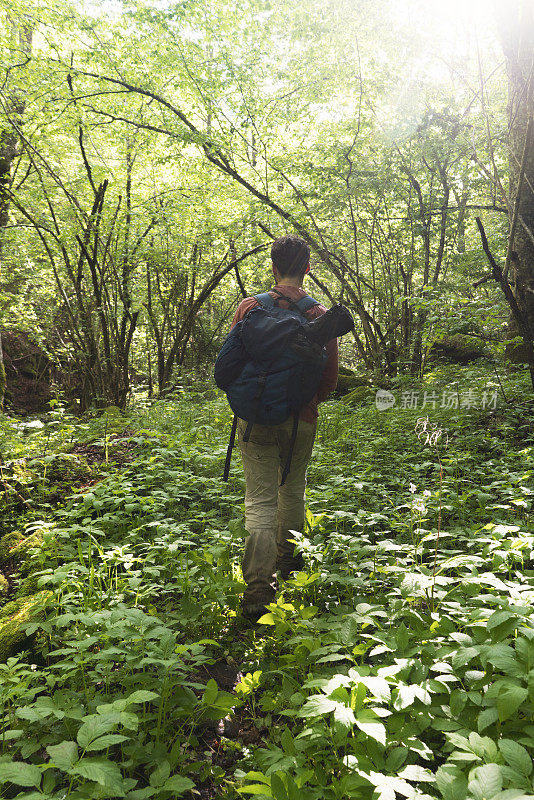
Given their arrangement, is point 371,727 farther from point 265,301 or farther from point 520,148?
point 520,148

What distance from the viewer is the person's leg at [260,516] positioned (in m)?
2.59

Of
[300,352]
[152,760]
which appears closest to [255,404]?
[300,352]

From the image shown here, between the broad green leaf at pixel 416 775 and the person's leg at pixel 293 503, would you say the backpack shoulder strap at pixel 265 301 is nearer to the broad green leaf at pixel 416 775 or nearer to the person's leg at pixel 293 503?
the person's leg at pixel 293 503

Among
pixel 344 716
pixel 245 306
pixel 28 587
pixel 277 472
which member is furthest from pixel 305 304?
pixel 28 587

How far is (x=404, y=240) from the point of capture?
10305mm

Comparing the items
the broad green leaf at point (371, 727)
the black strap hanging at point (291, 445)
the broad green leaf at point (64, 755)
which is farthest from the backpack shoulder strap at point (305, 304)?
the broad green leaf at point (64, 755)

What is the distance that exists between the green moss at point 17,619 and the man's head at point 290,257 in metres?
2.42

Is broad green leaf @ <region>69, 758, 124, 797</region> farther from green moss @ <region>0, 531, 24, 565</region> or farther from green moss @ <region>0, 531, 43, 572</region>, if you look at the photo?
green moss @ <region>0, 531, 24, 565</region>

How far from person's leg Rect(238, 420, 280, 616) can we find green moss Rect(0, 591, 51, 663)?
1.14 meters

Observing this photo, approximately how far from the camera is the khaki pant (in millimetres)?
2596

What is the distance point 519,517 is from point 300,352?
7.08ft

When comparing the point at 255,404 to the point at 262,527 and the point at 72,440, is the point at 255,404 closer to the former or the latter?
the point at 262,527

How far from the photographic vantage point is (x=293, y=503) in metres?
3.03
